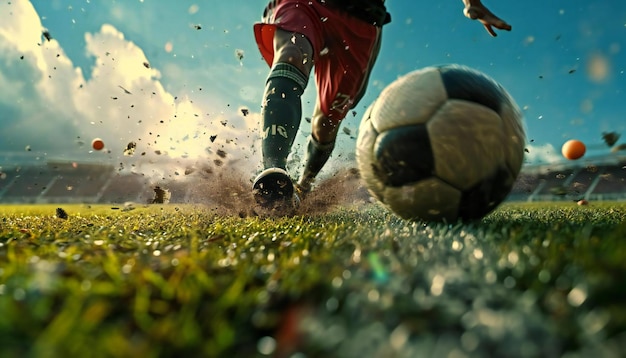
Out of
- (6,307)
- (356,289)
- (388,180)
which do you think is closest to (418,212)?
(388,180)

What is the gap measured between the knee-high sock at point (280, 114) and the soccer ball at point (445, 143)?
2.81ft

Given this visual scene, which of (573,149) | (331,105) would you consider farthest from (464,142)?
(573,149)

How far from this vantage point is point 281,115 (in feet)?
9.75

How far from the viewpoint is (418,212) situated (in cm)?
225

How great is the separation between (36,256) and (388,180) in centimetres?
157

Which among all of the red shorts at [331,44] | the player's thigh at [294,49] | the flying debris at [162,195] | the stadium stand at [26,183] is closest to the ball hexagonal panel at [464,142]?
the player's thigh at [294,49]

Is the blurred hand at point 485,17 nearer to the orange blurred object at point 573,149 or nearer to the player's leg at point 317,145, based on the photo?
the player's leg at point 317,145

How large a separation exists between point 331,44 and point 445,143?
2.16 m

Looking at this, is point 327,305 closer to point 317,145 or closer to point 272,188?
point 272,188

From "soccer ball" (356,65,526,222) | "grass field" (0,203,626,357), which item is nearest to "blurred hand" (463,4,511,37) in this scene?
"soccer ball" (356,65,526,222)

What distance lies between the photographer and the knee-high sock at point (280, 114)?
2982 millimetres

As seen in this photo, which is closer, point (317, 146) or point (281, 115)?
point (281, 115)

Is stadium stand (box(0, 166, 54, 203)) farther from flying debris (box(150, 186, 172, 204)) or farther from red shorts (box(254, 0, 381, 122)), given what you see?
red shorts (box(254, 0, 381, 122))

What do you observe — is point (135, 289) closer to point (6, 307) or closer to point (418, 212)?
point (6, 307)
